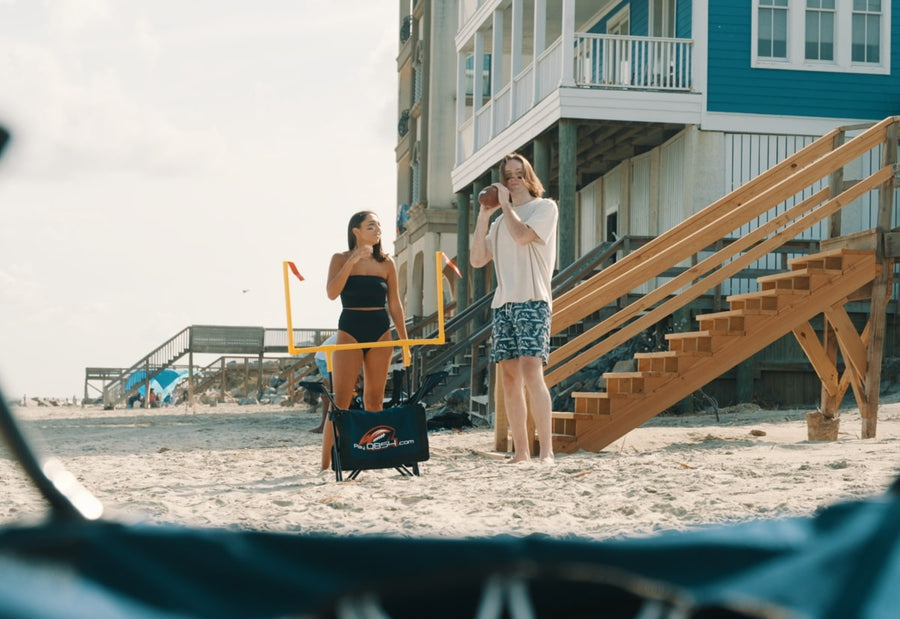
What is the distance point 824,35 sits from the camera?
616 inches

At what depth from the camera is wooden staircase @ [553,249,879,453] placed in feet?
26.2

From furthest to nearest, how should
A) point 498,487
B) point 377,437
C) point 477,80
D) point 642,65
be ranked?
point 477,80 → point 642,65 → point 377,437 → point 498,487

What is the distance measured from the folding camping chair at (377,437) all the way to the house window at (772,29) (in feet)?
35.6

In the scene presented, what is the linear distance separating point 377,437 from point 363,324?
0.61 meters

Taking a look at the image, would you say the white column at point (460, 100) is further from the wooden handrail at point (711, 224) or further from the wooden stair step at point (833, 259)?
the wooden stair step at point (833, 259)

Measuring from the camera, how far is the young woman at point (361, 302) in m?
6.24

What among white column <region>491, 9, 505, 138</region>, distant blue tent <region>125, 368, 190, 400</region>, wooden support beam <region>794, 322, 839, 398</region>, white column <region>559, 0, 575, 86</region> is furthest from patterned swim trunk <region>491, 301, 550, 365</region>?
Result: distant blue tent <region>125, 368, 190, 400</region>

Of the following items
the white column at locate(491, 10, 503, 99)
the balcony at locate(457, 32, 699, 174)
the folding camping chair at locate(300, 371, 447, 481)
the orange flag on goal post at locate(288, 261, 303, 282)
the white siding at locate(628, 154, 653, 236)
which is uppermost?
the white column at locate(491, 10, 503, 99)

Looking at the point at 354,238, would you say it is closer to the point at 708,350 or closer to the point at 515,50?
Result: the point at 708,350

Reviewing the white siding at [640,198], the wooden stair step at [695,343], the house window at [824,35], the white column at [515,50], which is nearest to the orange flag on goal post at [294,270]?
the wooden stair step at [695,343]

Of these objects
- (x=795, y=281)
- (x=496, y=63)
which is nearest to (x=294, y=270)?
(x=795, y=281)

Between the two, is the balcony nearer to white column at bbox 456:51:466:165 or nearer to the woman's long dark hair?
white column at bbox 456:51:466:165

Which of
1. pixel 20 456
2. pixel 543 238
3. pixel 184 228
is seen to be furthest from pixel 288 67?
pixel 543 238

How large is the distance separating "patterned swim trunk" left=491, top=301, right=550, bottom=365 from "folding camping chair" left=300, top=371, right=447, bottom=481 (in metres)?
0.38
